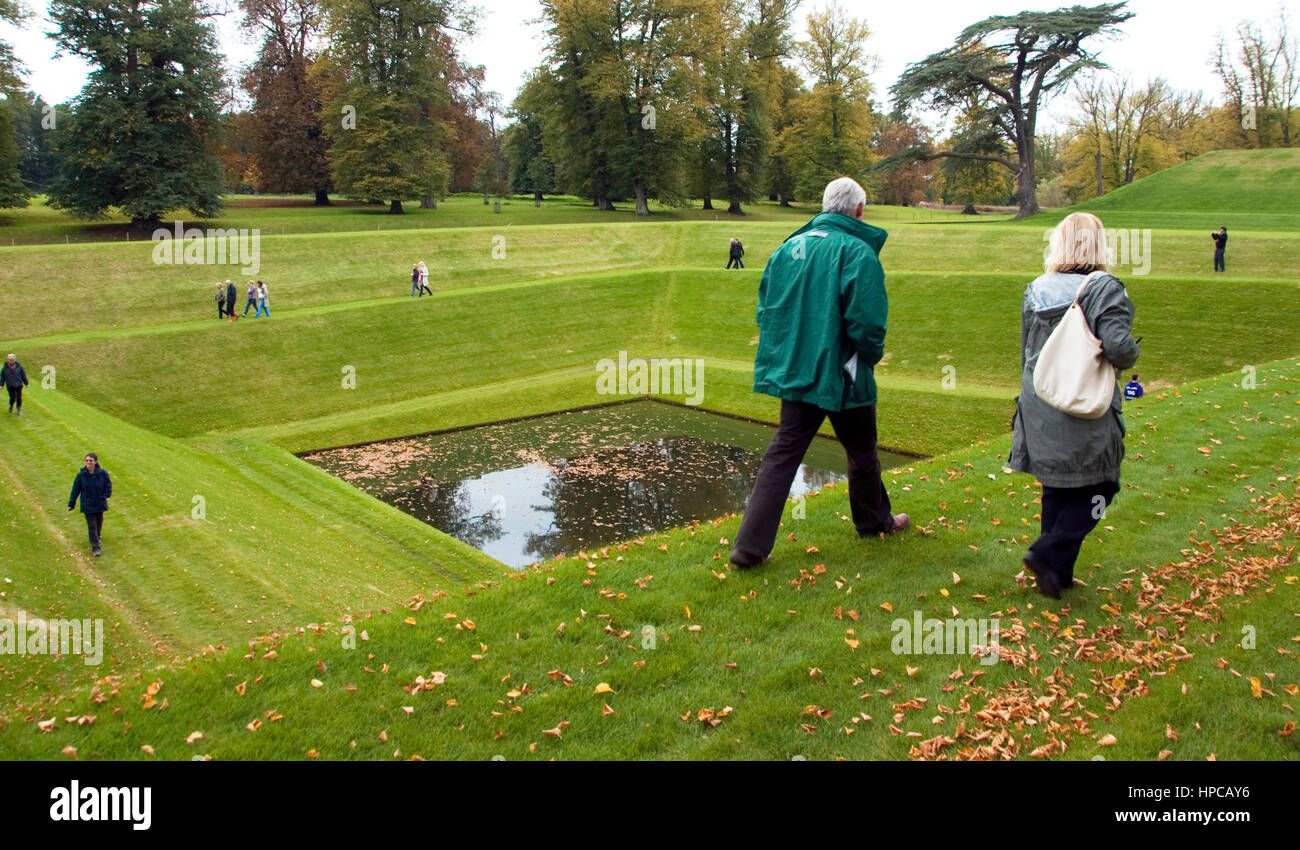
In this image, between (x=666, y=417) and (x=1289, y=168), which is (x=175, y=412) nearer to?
(x=666, y=417)

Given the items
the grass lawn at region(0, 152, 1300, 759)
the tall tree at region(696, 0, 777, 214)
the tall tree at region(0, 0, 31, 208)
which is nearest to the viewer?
the grass lawn at region(0, 152, 1300, 759)

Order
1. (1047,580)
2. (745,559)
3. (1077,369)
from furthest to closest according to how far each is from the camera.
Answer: (745,559) → (1047,580) → (1077,369)

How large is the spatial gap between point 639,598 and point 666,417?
60.0ft

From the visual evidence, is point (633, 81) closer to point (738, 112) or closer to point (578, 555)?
point (738, 112)

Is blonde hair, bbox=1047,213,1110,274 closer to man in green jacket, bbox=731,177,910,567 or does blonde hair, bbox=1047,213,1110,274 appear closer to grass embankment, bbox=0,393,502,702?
man in green jacket, bbox=731,177,910,567

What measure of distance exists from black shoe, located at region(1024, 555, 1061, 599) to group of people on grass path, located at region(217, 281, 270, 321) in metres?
28.1

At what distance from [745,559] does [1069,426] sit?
94.6 inches

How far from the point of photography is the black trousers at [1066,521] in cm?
584

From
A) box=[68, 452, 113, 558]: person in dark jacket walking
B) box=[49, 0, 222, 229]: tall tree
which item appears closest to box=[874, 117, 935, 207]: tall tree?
box=[49, 0, 222, 229]: tall tree

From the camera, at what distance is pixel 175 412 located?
78.4 feet

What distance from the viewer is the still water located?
1580 centimetres

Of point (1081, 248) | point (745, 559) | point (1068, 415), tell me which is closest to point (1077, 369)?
point (1068, 415)

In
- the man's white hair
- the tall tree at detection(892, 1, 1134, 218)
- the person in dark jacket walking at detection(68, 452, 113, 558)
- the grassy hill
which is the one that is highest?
the tall tree at detection(892, 1, 1134, 218)

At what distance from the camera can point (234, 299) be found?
28953 mm
